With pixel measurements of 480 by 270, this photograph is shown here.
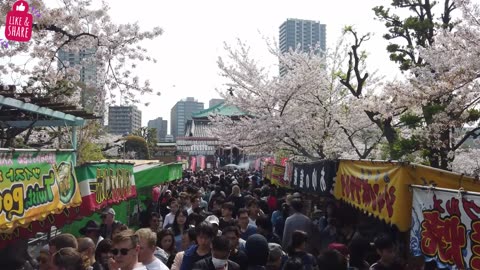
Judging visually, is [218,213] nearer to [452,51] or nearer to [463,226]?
[463,226]

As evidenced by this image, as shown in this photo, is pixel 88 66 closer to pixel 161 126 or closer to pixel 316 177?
pixel 316 177

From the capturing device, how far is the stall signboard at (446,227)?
381 centimetres

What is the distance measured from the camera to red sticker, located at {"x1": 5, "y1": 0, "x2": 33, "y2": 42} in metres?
8.44

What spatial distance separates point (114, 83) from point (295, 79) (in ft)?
24.3

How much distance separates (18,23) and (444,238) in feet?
26.3

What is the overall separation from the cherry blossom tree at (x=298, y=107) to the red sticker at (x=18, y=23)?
1074 cm

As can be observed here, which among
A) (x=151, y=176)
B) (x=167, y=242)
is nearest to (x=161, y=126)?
(x=151, y=176)

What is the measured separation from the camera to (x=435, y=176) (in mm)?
4902

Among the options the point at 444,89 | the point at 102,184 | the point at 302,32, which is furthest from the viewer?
the point at 302,32

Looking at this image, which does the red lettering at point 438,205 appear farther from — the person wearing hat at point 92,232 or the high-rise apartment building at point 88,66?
the high-rise apartment building at point 88,66

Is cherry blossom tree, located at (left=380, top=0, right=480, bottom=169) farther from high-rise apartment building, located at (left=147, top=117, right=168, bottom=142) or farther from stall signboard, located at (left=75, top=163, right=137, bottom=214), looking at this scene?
high-rise apartment building, located at (left=147, top=117, right=168, bottom=142)

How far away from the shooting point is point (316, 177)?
1026cm

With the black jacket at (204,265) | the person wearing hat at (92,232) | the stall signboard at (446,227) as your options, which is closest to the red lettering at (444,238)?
the stall signboard at (446,227)

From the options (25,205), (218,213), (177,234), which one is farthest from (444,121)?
(25,205)
